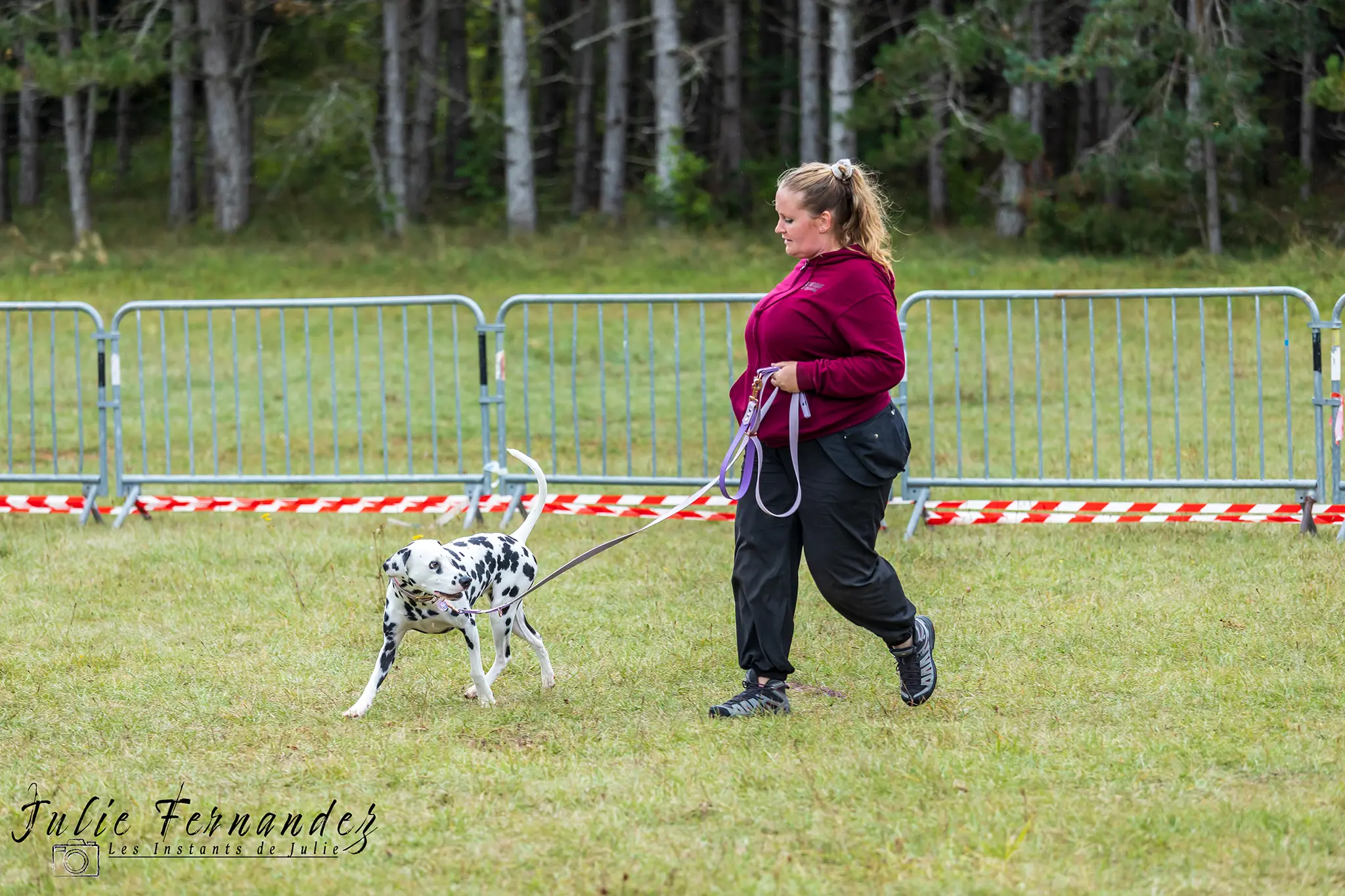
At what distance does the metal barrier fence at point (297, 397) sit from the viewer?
392 inches

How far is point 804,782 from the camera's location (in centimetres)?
468

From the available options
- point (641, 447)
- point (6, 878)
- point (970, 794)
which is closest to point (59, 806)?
point (6, 878)

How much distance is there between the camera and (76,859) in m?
4.24

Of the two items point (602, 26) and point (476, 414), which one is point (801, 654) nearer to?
point (476, 414)

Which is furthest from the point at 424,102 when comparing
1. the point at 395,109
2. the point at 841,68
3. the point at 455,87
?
the point at 841,68

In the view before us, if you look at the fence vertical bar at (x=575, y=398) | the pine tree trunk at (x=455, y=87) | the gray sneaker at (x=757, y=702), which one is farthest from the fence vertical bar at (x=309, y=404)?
the pine tree trunk at (x=455, y=87)

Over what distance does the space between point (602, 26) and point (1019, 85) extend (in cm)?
1350

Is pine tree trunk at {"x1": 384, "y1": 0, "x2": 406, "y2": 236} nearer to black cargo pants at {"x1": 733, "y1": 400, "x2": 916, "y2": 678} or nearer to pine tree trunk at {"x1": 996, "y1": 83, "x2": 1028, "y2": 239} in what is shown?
pine tree trunk at {"x1": 996, "y1": 83, "x2": 1028, "y2": 239}

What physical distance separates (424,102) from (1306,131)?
712 inches

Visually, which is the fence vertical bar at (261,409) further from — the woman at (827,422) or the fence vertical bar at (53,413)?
the woman at (827,422)

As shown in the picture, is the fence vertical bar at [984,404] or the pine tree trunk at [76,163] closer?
the fence vertical bar at [984,404]

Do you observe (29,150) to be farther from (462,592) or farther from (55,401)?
(462,592)

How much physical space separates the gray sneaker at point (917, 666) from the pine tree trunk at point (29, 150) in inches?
1258

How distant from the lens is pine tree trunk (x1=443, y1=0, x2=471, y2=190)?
3638 centimetres
